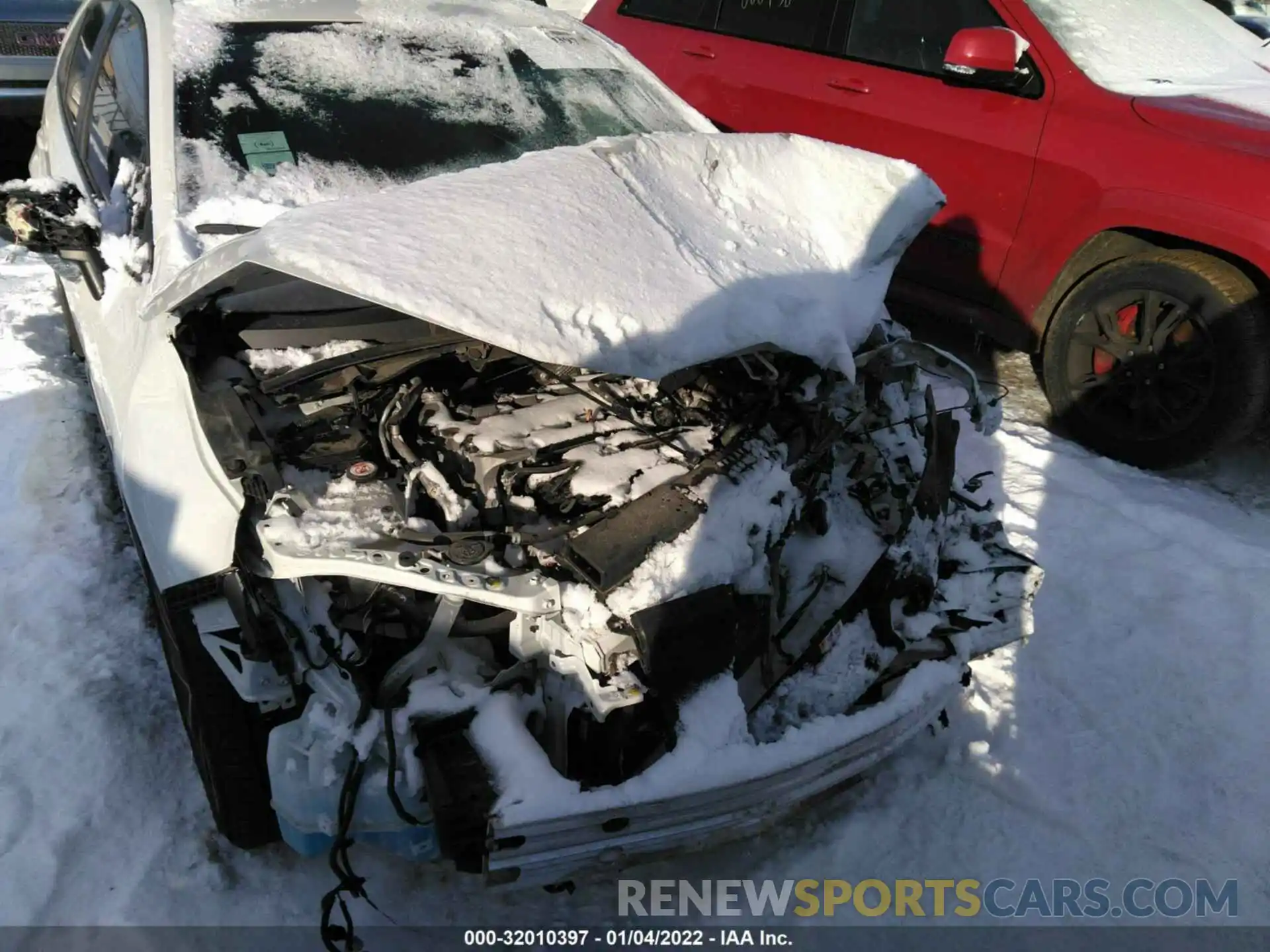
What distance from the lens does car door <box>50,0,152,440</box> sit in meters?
2.27

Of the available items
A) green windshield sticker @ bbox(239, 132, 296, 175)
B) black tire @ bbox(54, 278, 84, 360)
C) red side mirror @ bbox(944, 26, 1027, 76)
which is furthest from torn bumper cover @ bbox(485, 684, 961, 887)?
black tire @ bbox(54, 278, 84, 360)

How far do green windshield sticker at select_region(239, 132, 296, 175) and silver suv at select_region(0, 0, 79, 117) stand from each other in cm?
359

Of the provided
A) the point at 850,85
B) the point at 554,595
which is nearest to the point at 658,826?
the point at 554,595

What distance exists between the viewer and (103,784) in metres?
Result: 2.16

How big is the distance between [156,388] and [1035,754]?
2500 mm

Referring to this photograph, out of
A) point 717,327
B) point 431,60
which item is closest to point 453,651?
point 717,327

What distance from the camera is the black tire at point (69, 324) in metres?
3.60

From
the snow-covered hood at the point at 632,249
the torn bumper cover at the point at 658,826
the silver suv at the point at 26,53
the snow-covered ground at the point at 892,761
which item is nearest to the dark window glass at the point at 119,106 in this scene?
the snow-covered hood at the point at 632,249

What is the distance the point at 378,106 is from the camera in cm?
263

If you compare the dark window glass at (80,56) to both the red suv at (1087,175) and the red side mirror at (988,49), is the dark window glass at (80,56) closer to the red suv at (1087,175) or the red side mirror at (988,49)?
the red suv at (1087,175)

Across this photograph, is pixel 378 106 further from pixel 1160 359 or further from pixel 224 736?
pixel 1160 359

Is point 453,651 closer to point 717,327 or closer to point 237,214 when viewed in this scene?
point 717,327

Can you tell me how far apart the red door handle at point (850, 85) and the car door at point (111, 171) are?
297cm

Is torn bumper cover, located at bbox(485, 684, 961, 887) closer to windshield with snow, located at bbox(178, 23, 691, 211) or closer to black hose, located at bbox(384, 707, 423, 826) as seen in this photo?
black hose, located at bbox(384, 707, 423, 826)
